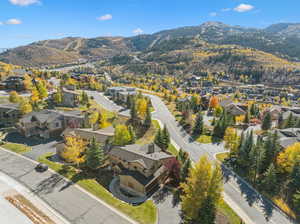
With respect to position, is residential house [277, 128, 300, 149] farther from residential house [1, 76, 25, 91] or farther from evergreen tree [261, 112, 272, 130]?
residential house [1, 76, 25, 91]

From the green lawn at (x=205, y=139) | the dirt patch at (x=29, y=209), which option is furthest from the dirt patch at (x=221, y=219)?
the green lawn at (x=205, y=139)

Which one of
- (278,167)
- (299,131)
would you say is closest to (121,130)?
(278,167)

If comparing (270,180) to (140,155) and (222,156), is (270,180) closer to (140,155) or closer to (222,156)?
(222,156)

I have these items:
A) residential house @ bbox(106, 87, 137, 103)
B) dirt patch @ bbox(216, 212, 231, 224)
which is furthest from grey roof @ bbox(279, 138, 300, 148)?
residential house @ bbox(106, 87, 137, 103)

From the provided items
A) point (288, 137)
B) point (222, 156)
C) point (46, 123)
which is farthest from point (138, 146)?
point (288, 137)

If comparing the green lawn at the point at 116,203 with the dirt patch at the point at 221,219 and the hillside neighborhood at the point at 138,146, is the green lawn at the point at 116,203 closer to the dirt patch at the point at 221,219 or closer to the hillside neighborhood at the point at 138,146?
the hillside neighborhood at the point at 138,146

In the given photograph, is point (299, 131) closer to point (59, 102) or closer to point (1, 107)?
point (59, 102)
